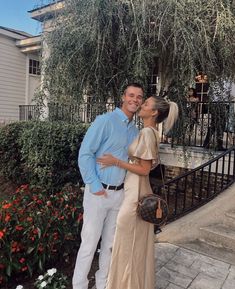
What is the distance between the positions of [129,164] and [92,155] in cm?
29

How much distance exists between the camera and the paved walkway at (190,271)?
294 centimetres

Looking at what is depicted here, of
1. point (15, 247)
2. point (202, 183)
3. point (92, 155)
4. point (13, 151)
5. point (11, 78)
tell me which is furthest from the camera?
point (11, 78)

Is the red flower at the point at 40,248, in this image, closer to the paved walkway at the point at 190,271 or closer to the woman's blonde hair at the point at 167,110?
the paved walkway at the point at 190,271

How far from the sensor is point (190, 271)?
3172mm

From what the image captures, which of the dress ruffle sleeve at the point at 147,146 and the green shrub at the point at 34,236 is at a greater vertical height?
Answer: the dress ruffle sleeve at the point at 147,146

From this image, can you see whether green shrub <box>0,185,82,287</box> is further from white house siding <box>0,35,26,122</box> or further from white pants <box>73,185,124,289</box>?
white house siding <box>0,35,26,122</box>

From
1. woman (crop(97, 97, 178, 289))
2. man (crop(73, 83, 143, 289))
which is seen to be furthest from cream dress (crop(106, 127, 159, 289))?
man (crop(73, 83, 143, 289))

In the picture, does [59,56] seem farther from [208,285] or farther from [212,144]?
[208,285]

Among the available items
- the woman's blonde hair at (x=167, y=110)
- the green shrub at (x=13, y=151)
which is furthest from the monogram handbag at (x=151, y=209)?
the green shrub at (x=13, y=151)

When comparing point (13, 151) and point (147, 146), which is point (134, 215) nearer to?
point (147, 146)

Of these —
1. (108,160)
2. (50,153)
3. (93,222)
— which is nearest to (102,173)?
(108,160)

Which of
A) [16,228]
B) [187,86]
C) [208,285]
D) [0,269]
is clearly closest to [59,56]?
[187,86]

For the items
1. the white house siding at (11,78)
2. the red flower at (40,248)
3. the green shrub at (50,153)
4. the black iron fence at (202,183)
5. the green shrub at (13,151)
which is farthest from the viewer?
the white house siding at (11,78)

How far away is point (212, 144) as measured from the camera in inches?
210
